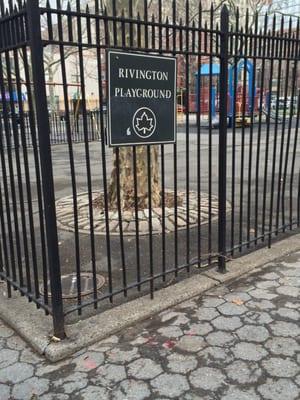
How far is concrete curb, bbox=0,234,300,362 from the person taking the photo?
117 inches

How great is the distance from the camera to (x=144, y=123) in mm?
3195

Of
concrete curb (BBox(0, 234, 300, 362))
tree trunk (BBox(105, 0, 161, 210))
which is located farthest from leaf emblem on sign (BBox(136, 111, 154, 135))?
tree trunk (BBox(105, 0, 161, 210))

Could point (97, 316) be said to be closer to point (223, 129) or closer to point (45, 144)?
point (45, 144)

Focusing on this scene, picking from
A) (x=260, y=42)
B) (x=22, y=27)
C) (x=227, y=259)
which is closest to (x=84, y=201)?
(x=227, y=259)

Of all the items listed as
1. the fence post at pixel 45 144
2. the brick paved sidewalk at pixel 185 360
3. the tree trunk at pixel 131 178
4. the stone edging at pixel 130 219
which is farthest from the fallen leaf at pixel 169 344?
the tree trunk at pixel 131 178

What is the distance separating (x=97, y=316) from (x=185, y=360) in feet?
2.68

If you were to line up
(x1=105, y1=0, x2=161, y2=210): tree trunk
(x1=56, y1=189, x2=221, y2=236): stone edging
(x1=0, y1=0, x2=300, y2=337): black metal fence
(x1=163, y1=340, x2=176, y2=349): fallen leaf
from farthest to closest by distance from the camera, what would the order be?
(x1=105, y1=0, x2=161, y2=210): tree trunk
(x1=56, y1=189, x2=221, y2=236): stone edging
(x1=163, y1=340, x2=176, y2=349): fallen leaf
(x1=0, y1=0, x2=300, y2=337): black metal fence

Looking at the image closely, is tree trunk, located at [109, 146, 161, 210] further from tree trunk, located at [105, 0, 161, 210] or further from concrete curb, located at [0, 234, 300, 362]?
concrete curb, located at [0, 234, 300, 362]

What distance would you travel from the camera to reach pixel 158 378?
103 inches

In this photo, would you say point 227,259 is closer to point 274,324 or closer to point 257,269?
point 257,269

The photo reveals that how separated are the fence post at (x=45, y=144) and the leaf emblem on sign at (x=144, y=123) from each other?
715mm

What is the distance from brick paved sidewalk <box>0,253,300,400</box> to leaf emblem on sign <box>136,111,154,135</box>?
144 centimetres

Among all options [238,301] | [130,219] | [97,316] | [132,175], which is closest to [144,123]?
[97,316]

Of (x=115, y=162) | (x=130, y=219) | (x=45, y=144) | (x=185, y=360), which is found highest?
(x=45, y=144)
